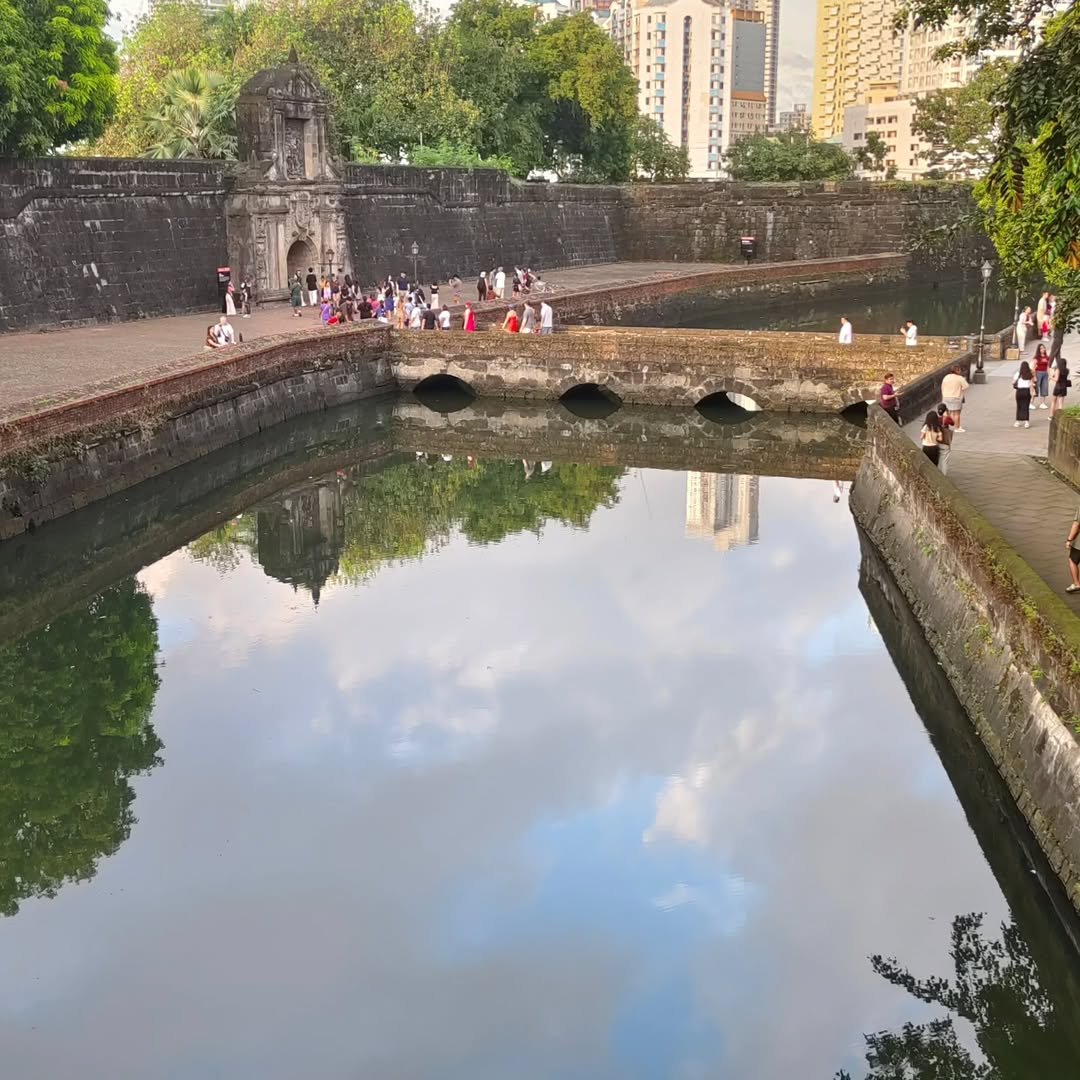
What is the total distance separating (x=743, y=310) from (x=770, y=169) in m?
15.4

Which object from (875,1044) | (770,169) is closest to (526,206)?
(770,169)

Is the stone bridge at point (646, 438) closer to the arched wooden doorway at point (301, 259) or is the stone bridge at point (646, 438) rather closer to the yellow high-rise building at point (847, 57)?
the arched wooden doorway at point (301, 259)

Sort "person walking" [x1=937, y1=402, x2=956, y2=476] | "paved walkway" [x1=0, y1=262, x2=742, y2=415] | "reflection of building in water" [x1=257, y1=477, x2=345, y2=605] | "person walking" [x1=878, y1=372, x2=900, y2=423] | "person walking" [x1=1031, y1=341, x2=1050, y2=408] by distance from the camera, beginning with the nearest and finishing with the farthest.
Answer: "person walking" [x1=937, y1=402, x2=956, y2=476] < "reflection of building in water" [x1=257, y1=477, x2=345, y2=605] < "person walking" [x1=878, y1=372, x2=900, y2=423] < "paved walkway" [x1=0, y1=262, x2=742, y2=415] < "person walking" [x1=1031, y1=341, x2=1050, y2=408]

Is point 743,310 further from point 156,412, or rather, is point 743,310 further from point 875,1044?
point 875,1044

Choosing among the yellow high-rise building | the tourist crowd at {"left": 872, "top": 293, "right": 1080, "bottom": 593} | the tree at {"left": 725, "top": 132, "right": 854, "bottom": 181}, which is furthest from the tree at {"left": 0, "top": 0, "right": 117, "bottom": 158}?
the yellow high-rise building

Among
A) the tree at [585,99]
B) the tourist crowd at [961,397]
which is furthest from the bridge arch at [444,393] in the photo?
the tree at [585,99]

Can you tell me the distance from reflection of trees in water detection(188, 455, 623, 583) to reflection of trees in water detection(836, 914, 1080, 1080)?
9203 millimetres

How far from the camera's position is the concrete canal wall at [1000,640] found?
8.46 meters

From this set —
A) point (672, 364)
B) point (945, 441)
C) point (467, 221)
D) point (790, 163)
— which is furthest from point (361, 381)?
point (790, 163)

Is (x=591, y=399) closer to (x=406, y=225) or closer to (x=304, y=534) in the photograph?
(x=304, y=534)

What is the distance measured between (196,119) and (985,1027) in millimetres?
34761

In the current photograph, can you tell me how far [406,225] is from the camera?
35406 mm

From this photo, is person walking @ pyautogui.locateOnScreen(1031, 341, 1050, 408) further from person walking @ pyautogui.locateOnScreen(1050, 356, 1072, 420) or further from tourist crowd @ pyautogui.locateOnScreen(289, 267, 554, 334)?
tourist crowd @ pyautogui.locateOnScreen(289, 267, 554, 334)

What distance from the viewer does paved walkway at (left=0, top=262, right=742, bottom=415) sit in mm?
18656
